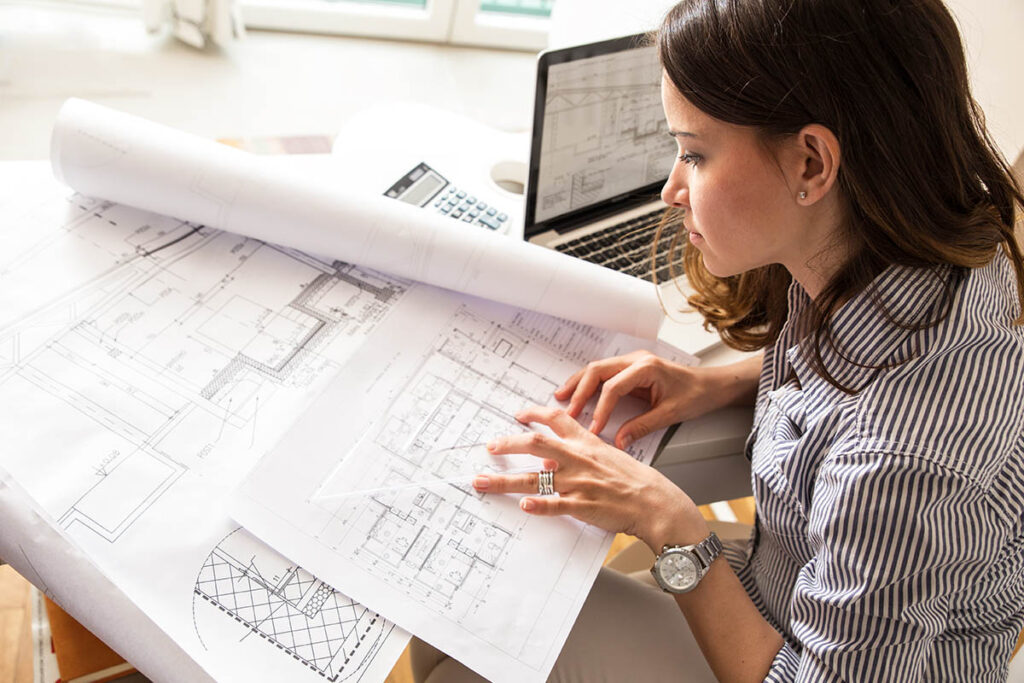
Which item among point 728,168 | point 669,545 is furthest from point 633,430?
point 728,168

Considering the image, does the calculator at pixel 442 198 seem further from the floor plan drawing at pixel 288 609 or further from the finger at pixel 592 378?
the floor plan drawing at pixel 288 609

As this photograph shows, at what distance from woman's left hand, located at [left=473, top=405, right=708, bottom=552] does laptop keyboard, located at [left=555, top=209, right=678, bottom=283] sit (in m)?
0.33

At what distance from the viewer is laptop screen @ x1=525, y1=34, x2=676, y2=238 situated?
3.44 ft

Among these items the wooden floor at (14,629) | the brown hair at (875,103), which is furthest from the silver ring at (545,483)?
the wooden floor at (14,629)

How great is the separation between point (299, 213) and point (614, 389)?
0.39 m

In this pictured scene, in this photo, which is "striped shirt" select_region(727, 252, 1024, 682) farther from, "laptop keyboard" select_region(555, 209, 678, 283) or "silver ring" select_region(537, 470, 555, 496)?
"laptop keyboard" select_region(555, 209, 678, 283)

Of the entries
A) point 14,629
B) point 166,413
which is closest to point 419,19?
point 14,629

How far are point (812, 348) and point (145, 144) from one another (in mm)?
727

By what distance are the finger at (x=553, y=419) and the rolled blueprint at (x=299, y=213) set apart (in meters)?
0.15

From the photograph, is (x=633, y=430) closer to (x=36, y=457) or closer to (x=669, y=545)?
(x=669, y=545)

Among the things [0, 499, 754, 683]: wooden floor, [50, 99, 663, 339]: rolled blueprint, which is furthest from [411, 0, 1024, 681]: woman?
[0, 499, 754, 683]: wooden floor

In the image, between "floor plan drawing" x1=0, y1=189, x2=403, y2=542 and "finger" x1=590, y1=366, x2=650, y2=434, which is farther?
"finger" x1=590, y1=366, x2=650, y2=434

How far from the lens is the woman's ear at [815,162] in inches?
27.1

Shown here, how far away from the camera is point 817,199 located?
2.39ft
